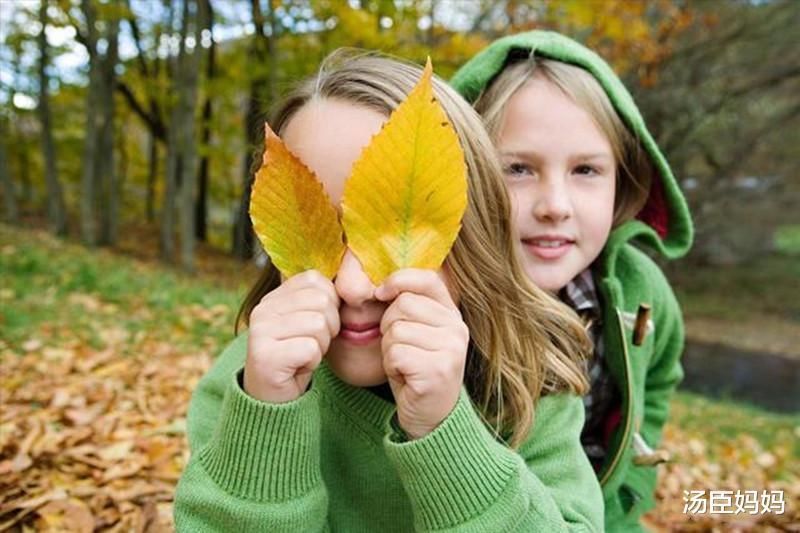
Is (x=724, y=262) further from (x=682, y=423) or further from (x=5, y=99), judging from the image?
(x=5, y=99)

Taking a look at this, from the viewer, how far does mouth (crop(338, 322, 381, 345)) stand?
0.95 metres

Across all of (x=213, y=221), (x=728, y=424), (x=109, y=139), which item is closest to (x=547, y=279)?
(x=728, y=424)

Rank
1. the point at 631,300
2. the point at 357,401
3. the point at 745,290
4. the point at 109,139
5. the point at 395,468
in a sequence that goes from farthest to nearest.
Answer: the point at 745,290, the point at 109,139, the point at 631,300, the point at 357,401, the point at 395,468

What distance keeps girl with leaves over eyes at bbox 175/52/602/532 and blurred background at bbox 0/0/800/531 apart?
46 cm

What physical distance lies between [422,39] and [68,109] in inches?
424

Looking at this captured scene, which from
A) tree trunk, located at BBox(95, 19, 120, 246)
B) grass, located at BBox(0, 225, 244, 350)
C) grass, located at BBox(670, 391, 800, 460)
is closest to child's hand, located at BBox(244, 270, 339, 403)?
grass, located at BBox(0, 225, 244, 350)

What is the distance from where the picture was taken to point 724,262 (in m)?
16.4

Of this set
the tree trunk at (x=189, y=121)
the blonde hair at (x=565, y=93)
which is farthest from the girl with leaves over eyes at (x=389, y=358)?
the tree trunk at (x=189, y=121)

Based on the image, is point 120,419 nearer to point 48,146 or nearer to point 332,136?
point 332,136

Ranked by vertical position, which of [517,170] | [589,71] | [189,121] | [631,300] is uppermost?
[589,71]

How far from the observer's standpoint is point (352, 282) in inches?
35.5

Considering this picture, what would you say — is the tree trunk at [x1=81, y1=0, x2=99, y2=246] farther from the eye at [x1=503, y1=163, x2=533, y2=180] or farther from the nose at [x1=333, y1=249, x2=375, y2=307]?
the nose at [x1=333, y1=249, x2=375, y2=307]

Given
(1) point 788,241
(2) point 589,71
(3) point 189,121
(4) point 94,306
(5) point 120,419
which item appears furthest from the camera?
(1) point 788,241

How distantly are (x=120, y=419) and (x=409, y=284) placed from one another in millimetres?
2027
